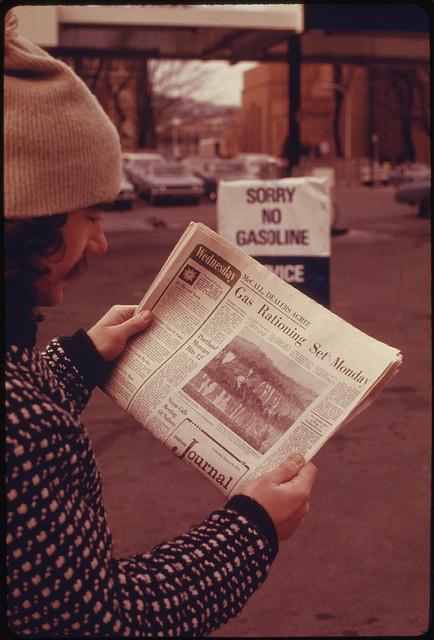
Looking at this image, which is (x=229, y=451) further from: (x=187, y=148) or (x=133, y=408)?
(x=187, y=148)

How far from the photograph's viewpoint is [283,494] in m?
1.30

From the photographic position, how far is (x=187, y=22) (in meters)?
15.9

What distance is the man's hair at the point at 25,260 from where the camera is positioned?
1.17m

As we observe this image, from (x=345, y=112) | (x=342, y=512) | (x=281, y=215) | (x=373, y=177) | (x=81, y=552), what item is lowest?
(x=342, y=512)

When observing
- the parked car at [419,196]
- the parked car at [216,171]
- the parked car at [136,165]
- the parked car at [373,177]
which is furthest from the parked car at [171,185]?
the parked car at [373,177]

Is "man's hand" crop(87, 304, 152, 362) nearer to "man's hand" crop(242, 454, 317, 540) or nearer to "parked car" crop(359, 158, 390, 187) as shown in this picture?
"man's hand" crop(242, 454, 317, 540)

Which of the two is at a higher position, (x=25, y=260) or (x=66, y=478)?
(x=25, y=260)

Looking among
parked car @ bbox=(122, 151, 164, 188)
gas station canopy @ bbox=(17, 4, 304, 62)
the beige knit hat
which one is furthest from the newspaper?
parked car @ bbox=(122, 151, 164, 188)

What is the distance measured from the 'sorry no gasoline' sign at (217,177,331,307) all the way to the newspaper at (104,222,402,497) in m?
3.60

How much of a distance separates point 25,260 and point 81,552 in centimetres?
37

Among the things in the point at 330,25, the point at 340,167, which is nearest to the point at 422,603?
the point at 330,25

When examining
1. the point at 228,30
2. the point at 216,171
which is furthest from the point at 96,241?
the point at 216,171

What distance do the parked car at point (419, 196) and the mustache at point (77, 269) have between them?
73.2 ft

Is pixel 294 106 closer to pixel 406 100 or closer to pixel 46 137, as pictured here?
pixel 46 137
